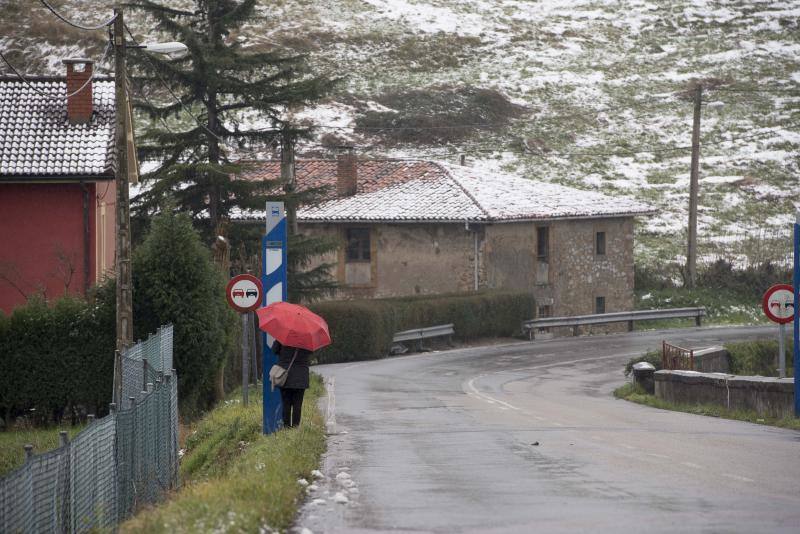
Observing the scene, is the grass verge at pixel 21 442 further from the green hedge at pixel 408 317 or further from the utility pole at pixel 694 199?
the utility pole at pixel 694 199

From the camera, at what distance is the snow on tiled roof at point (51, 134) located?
1171 inches

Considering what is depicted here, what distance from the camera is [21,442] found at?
65.7 ft

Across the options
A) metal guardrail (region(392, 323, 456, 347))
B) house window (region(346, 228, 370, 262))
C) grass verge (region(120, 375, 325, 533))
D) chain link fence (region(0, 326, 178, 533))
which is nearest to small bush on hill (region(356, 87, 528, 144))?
house window (region(346, 228, 370, 262))

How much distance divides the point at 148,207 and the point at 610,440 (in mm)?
21742

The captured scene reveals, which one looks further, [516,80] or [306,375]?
[516,80]

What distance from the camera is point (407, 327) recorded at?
129 ft

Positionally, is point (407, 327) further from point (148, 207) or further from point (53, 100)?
point (53, 100)

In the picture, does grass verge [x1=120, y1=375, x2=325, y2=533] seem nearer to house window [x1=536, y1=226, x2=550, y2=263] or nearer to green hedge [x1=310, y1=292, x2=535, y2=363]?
green hedge [x1=310, y1=292, x2=535, y2=363]

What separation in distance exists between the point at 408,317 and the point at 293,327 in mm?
24805

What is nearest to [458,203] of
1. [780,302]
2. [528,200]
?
[528,200]

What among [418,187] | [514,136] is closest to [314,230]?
[418,187]

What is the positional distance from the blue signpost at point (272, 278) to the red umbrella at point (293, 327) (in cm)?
55

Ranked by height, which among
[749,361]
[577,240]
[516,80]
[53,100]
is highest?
[516,80]

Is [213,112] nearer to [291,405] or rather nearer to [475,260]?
[475,260]
